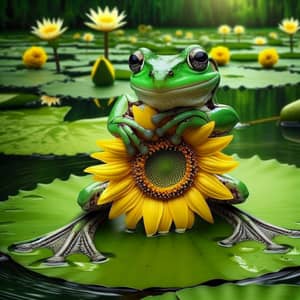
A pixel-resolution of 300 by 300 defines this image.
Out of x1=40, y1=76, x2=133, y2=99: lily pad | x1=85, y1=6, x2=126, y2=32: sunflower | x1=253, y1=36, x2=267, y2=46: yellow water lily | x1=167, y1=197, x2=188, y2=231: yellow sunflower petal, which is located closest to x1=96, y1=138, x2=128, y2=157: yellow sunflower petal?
x1=167, y1=197, x2=188, y2=231: yellow sunflower petal

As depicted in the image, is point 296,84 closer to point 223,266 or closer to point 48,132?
point 48,132

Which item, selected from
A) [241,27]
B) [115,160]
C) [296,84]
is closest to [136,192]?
[115,160]

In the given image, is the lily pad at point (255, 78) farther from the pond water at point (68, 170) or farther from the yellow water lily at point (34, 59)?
the yellow water lily at point (34, 59)

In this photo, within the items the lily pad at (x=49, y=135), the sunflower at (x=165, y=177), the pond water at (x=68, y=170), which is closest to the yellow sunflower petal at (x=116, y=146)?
the sunflower at (x=165, y=177)

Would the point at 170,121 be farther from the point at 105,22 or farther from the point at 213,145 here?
the point at 105,22

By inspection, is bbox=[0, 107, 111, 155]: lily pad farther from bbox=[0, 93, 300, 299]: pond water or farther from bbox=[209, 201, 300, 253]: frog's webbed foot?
bbox=[209, 201, 300, 253]: frog's webbed foot

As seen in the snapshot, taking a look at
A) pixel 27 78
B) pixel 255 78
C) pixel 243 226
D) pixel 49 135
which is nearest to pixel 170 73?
pixel 243 226
